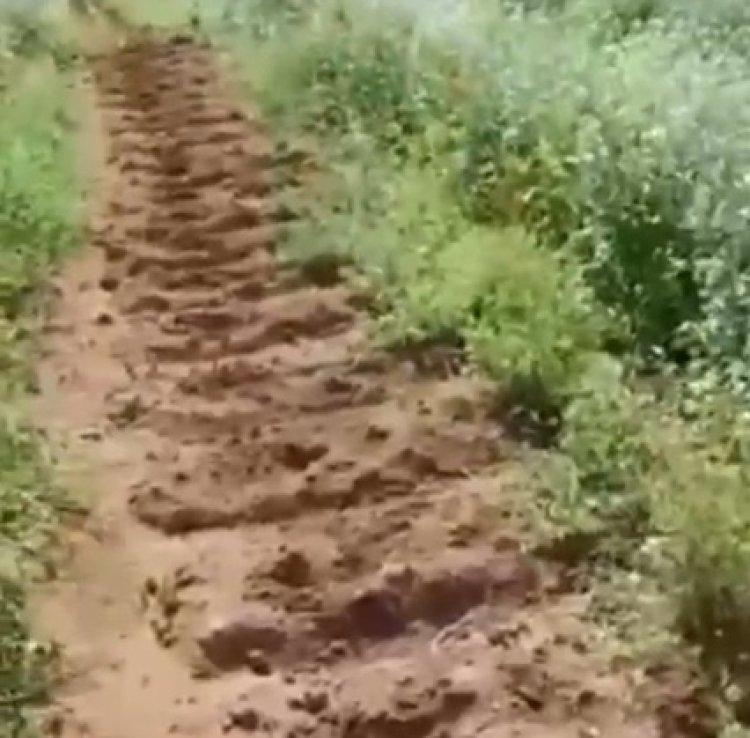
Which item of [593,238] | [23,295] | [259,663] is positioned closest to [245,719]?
[259,663]

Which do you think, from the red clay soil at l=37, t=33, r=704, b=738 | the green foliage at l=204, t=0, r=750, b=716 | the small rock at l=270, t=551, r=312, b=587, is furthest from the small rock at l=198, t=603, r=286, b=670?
the green foliage at l=204, t=0, r=750, b=716

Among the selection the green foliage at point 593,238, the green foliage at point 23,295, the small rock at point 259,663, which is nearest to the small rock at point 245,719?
the small rock at point 259,663

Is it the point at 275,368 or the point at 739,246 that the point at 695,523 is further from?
the point at 275,368

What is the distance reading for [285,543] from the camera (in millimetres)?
4828

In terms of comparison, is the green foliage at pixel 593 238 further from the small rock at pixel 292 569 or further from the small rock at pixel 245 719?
the small rock at pixel 245 719

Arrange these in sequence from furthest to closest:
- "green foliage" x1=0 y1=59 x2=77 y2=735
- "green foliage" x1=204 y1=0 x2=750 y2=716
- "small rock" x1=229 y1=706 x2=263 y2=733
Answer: "green foliage" x1=204 y1=0 x2=750 y2=716, "green foliage" x1=0 y1=59 x2=77 y2=735, "small rock" x1=229 y1=706 x2=263 y2=733

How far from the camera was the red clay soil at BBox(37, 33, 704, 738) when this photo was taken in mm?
4090

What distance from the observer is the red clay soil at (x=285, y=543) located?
409cm

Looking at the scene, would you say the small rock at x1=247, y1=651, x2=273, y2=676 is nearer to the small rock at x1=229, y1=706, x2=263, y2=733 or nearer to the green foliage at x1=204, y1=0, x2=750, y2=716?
the small rock at x1=229, y1=706, x2=263, y2=733

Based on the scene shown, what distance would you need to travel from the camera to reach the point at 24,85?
11.1 m

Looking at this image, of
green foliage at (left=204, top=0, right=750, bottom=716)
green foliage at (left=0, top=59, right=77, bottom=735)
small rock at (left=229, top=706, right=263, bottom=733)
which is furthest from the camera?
green foliage at (left=204, top=0, right=750, bottom=716)

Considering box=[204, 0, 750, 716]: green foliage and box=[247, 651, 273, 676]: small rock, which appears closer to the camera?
box=[247, 651, 273, 676]: small rock

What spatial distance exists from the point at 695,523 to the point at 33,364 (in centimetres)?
254

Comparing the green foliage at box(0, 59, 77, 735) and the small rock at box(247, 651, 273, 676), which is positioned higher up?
the green foliage at box(0, 59, 77, 735)
